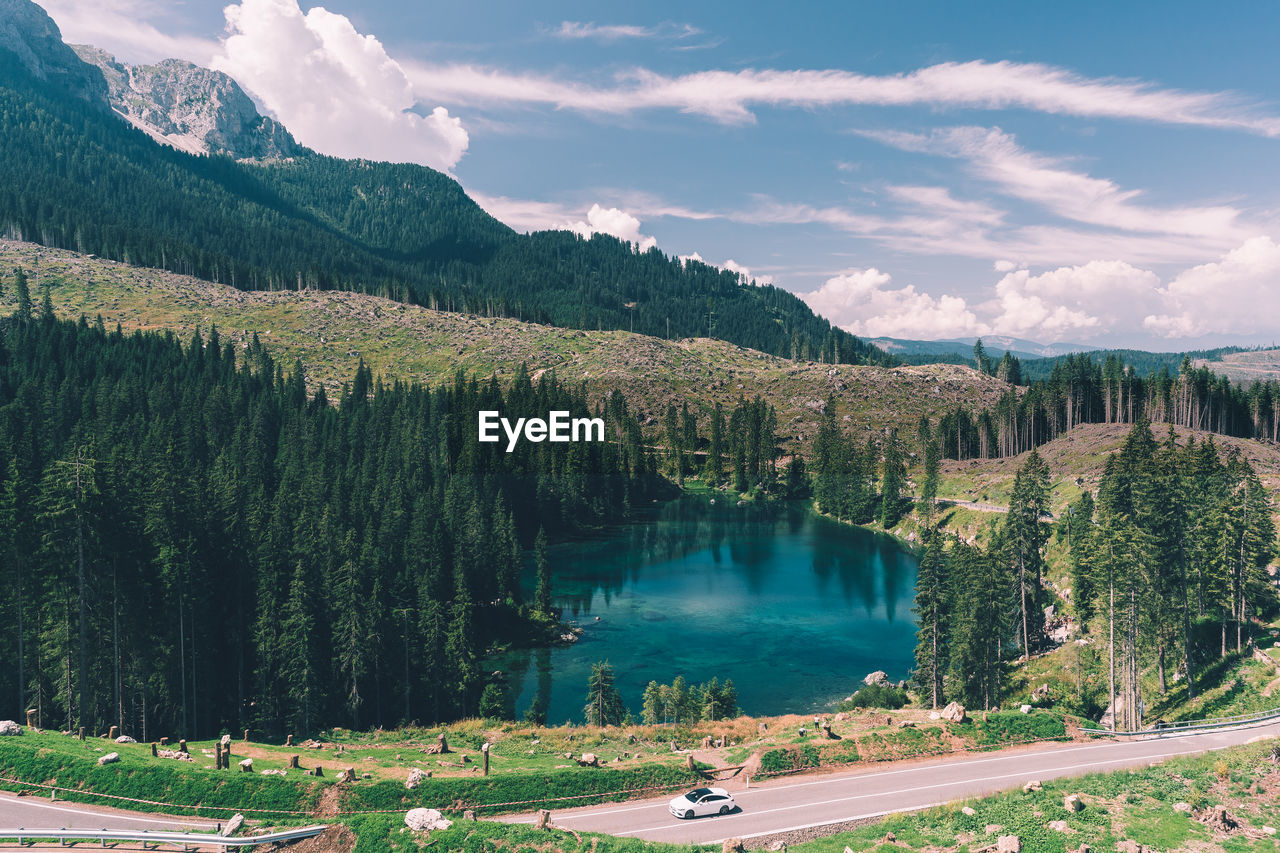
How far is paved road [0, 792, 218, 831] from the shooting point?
27578mm

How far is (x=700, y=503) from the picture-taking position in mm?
179750

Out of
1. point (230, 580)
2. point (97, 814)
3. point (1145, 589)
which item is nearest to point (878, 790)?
point (1145, 589)

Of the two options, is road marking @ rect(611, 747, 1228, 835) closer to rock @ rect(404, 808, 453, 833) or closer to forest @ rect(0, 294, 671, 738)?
rock @ rect(404, 808, 453, 833)

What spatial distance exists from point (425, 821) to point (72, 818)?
15.3 m

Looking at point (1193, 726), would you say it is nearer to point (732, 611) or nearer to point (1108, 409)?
point (732, 611)

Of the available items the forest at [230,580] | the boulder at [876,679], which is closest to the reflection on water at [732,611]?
the boulder at [876,679]

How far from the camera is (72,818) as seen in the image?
2816cm

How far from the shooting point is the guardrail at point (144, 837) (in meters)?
25.4

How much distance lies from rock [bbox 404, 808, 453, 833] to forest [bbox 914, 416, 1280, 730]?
4914 centimetres

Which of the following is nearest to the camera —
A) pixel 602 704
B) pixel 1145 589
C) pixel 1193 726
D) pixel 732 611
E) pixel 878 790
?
pixel 878 790

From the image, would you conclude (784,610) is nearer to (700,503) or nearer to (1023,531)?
(1023,531)

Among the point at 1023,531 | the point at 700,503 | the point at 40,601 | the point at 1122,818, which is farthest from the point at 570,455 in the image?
the point at 1122,818

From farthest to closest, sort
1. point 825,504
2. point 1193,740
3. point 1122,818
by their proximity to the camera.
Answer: point 825,504 → point 1193,740 → point 1122,818

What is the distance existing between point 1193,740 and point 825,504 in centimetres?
13327
